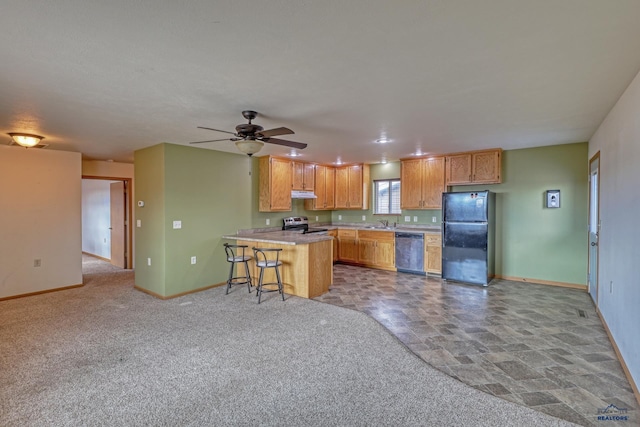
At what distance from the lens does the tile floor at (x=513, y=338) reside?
7.59 ft

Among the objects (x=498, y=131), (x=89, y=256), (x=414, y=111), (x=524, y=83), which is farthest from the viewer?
(x=89, y=256)

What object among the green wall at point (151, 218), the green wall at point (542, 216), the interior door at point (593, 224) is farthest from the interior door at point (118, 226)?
the interior door at point (593, 224)

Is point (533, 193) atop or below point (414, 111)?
below

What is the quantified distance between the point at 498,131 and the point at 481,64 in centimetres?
A: 236

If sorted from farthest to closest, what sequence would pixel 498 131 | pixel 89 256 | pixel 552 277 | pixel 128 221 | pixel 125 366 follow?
pixel 89 256, pixel 128 221, pixel 552 277, pixel 498 131, pixel 125 366

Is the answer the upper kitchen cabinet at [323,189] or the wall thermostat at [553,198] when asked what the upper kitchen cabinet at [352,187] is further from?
the wall thermostat at [553,198]

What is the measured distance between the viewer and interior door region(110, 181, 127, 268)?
7.29 m

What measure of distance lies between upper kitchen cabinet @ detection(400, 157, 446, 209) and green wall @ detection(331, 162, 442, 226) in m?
0.40

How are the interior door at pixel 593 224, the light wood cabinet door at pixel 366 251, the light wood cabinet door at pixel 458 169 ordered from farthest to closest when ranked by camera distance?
the light wood cabinet door at pixel 366 251 → the light wood cabinet door at pixel 458 169 → the interior door at pixel 593 224

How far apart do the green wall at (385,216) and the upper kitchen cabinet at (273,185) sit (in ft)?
7.04

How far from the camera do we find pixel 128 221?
7199 mm

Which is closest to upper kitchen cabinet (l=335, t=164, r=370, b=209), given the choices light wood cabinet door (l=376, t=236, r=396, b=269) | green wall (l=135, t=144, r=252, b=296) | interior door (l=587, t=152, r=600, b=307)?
light wood cabinet door (l=376, t=236, r=396, b=269)

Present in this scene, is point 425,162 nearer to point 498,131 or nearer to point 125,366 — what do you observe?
point 498,131

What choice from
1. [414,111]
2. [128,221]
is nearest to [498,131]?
[414,111]
